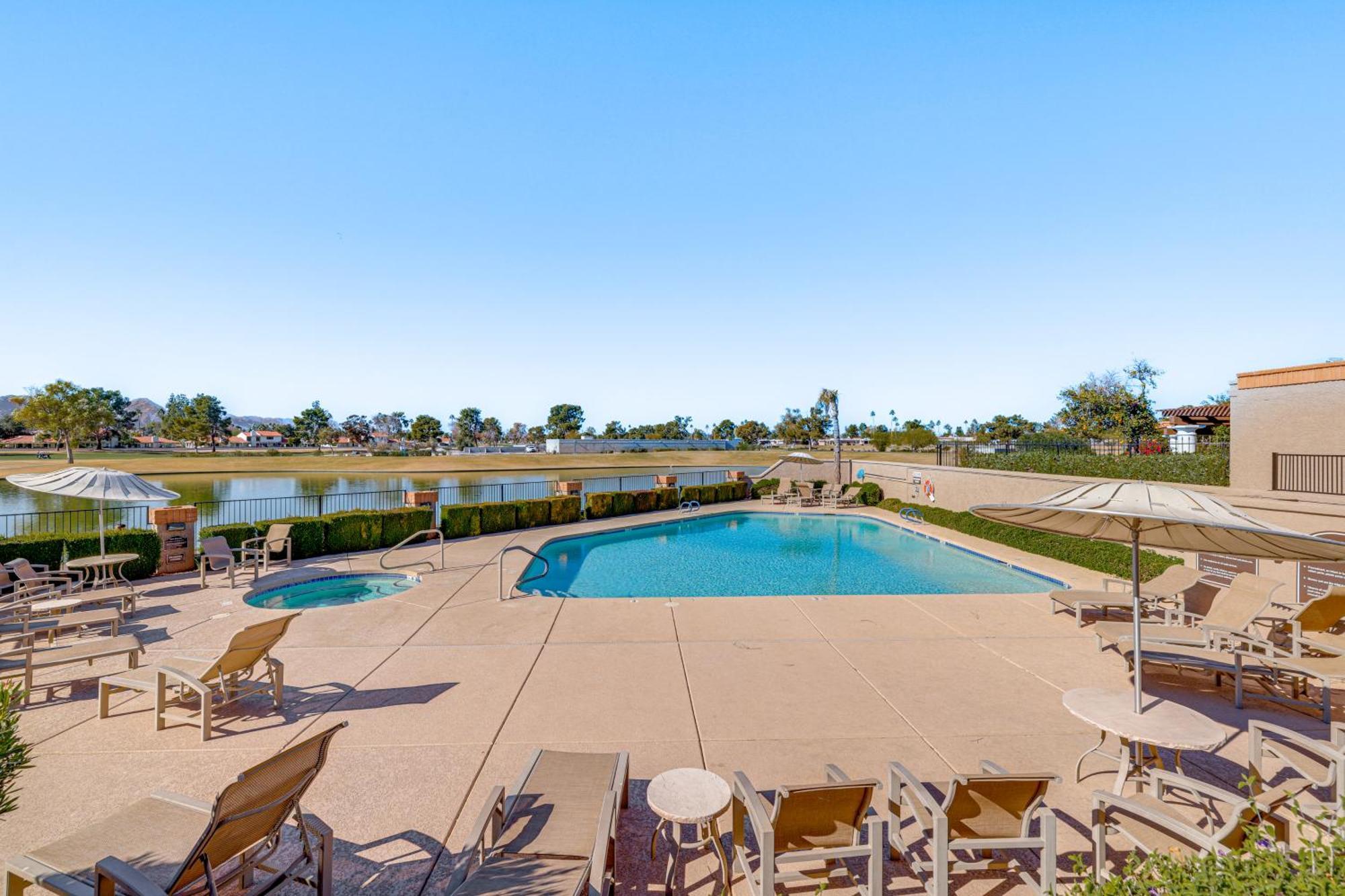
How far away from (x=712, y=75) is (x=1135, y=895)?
52.6 ft

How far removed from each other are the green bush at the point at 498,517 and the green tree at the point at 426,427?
300 feet

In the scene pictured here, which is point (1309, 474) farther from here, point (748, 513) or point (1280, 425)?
point (748, 513)

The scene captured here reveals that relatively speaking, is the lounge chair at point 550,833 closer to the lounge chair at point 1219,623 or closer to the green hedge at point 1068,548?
the lounge chair at point 1219,623

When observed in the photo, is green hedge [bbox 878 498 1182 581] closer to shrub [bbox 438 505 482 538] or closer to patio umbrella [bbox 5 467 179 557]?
shrub [bbox 438 505 482 538]

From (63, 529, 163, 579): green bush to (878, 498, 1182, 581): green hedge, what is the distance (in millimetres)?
14761

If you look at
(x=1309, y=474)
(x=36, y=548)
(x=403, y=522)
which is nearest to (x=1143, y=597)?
(x=1309, y=474)

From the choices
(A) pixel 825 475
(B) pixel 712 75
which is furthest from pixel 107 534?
(A) pixel 825 475

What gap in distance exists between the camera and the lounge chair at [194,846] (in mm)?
2320

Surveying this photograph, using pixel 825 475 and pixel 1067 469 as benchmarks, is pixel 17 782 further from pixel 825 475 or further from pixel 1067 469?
pixel 825 475

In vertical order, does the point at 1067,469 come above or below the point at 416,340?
→ below

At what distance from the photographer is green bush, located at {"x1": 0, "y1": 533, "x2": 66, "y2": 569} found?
8.79 metres

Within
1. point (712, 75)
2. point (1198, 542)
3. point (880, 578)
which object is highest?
point (712, 75)

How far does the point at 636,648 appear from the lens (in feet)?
21.8

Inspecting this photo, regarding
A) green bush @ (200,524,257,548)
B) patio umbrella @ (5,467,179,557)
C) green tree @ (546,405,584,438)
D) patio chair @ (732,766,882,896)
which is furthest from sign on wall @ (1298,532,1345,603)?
green tree @ (546,405,584,438)
